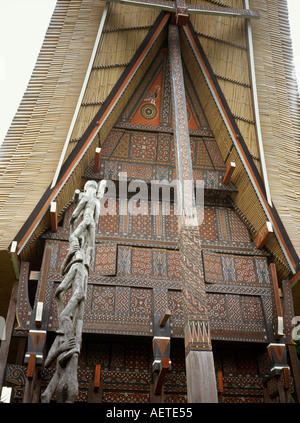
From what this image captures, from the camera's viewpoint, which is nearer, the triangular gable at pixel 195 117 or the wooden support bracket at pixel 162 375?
the wooden support bracket at pixel 162 375

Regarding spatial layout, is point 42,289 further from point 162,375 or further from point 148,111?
point 148,111

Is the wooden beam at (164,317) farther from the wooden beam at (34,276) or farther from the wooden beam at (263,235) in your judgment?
the wooden beam at (263,235)

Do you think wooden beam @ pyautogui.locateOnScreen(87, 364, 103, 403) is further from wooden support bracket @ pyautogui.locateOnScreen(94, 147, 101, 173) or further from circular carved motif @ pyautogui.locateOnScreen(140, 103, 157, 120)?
circular carved motif @ pyautogui.locateOnScreen(140, 103, 157, 120)

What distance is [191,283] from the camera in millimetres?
5586

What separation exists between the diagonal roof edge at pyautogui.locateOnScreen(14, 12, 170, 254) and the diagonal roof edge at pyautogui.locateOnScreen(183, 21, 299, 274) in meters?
0.77

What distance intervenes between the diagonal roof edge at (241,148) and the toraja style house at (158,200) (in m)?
0.02

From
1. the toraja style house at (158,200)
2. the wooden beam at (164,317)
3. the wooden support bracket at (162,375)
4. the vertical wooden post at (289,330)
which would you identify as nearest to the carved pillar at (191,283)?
the toraja style house at (158,200)

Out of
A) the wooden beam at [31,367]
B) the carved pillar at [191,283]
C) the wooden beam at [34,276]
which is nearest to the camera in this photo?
the carved pillar at [191,283]

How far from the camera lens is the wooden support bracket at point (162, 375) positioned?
620 centimetres

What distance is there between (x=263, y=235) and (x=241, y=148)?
154 centimetres

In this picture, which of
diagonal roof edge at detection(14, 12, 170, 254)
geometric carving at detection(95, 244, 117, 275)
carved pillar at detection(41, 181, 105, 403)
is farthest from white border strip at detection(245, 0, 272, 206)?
carved pillar at detection(41, 181, 105, 403)

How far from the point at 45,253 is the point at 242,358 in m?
3.38

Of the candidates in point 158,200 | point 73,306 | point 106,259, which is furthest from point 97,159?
point 73,306
